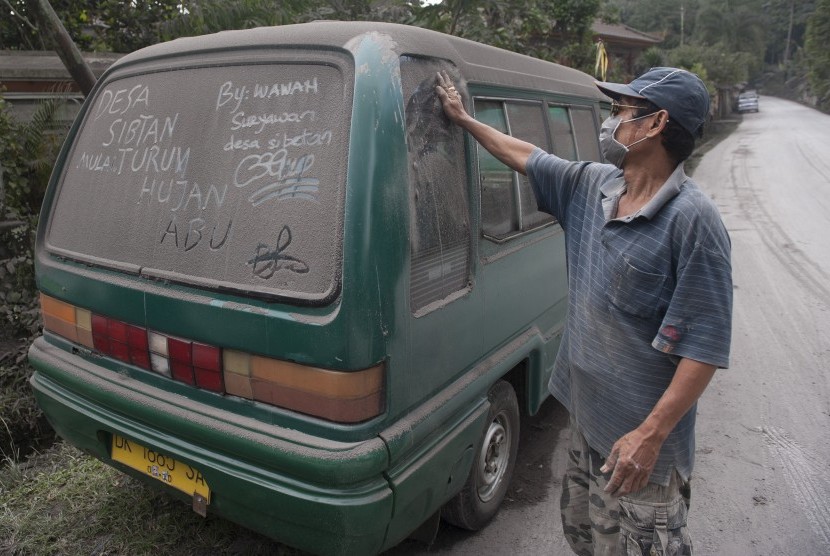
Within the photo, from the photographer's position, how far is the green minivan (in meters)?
1.88

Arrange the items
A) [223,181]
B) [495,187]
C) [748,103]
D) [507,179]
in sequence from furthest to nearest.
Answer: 1. [748,103]
2. [507,179]
3. [495,187]
4. [223,181]

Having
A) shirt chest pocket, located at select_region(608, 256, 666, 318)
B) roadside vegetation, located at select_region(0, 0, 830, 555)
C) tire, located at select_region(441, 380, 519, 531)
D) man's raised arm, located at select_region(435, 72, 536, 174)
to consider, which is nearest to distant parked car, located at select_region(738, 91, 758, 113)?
roadside vegetation, located at select_region(0, 0, 830, 555)

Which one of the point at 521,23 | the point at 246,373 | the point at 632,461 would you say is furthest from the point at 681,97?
the point at 521,23

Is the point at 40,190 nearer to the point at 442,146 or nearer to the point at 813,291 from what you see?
the point at 442,146

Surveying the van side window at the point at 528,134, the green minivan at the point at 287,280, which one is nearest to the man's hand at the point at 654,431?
the green minivan at the point at 287,280

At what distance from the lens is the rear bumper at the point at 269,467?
6.13 ft

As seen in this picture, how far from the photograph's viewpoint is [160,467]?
2.26 m

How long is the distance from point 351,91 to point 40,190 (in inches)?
→ 169

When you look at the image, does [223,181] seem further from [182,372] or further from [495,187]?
[495,187]

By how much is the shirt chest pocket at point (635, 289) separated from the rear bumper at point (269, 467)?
2.80 ft

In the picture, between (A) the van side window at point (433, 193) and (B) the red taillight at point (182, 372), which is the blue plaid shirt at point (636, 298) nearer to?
(A) the van side window at point (433, 193)

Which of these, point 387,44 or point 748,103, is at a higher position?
point 387,44
